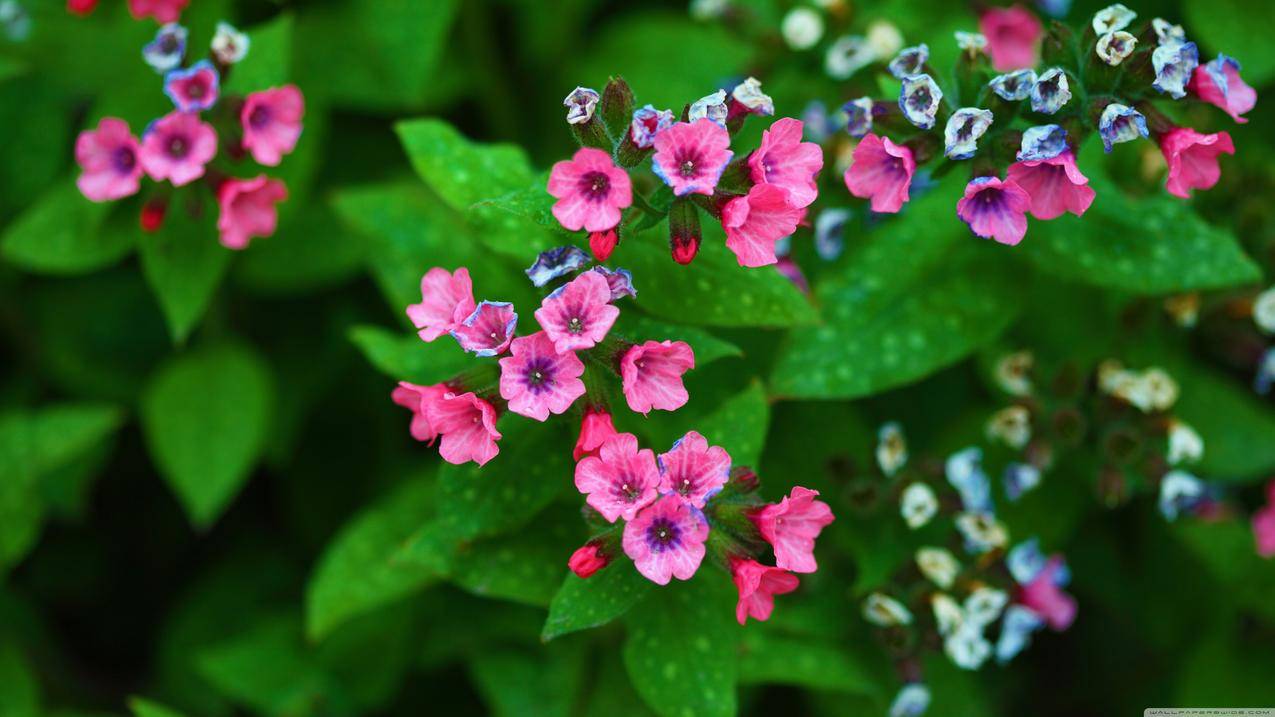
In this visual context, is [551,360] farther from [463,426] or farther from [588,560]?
[588,560]

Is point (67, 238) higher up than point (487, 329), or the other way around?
point (487, 329)

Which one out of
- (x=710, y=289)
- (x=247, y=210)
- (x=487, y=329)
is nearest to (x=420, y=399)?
(x=487, y=329)

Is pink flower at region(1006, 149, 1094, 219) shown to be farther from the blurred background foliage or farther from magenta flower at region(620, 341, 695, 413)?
magenta flower at region(620, 341, 695, 413)

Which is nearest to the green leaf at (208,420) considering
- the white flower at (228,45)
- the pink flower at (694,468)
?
the white flower at (228,45)

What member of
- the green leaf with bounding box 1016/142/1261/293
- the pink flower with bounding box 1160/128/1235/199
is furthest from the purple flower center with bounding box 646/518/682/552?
the green leaf with bounding box 1016/142/1261/293

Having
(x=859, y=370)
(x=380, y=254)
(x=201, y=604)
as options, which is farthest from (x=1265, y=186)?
(x=201, y=604)

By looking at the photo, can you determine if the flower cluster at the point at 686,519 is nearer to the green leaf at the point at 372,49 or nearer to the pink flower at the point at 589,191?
the pink flower at the point at 589,191
